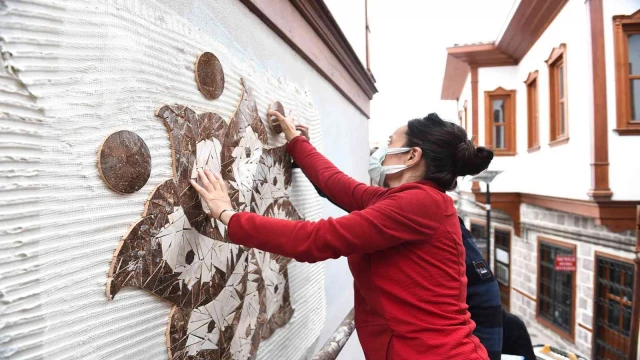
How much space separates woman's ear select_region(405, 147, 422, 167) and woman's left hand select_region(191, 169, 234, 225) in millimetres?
708

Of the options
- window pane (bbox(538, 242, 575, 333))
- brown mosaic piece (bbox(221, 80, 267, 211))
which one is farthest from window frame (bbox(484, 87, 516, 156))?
brown mosaic piece (bbox(221, 80, 267, 211))

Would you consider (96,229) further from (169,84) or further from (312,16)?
(312,16)

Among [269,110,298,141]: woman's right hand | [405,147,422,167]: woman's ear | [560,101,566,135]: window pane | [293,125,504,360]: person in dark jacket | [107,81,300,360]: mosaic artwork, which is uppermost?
[560,101,566,135]: window pane

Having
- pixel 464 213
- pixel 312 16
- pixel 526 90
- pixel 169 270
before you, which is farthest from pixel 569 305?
pixel 169 270

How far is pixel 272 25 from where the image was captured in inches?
64.4

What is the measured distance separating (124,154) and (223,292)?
1.91 ft

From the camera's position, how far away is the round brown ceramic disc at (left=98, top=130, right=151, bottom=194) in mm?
799

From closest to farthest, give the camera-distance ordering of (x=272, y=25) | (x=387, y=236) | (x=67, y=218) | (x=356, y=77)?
(x=67, y=218) → (x=387, y=236) → (x=272, y=25) → (x=356, y=77)

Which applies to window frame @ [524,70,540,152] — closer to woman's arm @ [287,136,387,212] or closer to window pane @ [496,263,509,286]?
window pane @ [496,263,509,286]

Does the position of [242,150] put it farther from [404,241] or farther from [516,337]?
[516,337]

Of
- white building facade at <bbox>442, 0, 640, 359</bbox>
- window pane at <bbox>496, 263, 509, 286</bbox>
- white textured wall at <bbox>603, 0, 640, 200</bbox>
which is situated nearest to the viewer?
white textured wall at <bbox>603, 0, 640, 200</bbox>

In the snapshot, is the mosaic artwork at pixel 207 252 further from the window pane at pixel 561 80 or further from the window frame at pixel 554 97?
the window pane at pixel 561 80

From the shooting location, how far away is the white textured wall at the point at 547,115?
637 cm

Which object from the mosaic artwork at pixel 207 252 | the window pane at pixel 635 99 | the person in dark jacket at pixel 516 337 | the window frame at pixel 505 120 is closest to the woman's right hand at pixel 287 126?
the mosaic artwork at pixel 207 252
